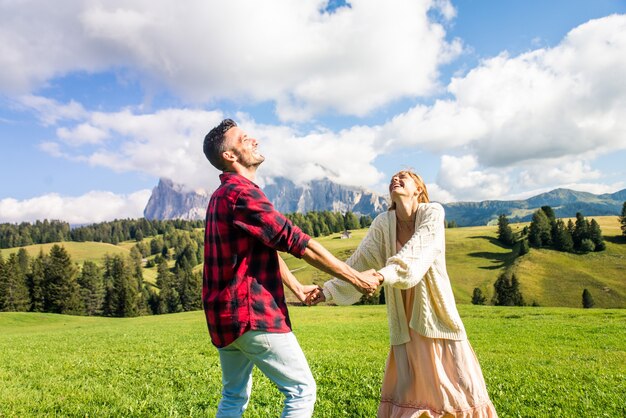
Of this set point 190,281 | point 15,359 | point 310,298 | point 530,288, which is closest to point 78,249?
point 190,281

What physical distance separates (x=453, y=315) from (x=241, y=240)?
266cm

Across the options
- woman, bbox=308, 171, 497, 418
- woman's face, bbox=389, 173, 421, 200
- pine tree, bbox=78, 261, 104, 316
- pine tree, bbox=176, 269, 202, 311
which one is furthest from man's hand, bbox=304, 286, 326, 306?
pine tree, bbox=78, 261, 104, 316

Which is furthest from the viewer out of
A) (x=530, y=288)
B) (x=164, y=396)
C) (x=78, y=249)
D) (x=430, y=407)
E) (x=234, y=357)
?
(x=78, y=249)

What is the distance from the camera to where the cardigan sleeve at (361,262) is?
5445 mm

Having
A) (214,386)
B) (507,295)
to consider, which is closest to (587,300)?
(507,295)

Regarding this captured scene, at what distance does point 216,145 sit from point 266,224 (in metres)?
1.06

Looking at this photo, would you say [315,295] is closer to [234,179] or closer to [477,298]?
[234,179]

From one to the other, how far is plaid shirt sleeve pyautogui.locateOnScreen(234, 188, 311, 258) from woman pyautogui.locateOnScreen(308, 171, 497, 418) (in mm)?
1223

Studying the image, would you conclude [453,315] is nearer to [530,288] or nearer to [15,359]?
[15,359]

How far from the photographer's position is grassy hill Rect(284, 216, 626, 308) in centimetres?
9725

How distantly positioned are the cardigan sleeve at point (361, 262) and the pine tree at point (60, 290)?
98697mm

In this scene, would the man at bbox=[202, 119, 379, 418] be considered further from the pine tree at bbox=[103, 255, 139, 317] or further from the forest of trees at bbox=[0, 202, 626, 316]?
the pine tree at bbox=[103, 255, 139, 317]

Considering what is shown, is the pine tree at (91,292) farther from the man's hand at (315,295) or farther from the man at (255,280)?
the man at (255,280)

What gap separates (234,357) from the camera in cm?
401
